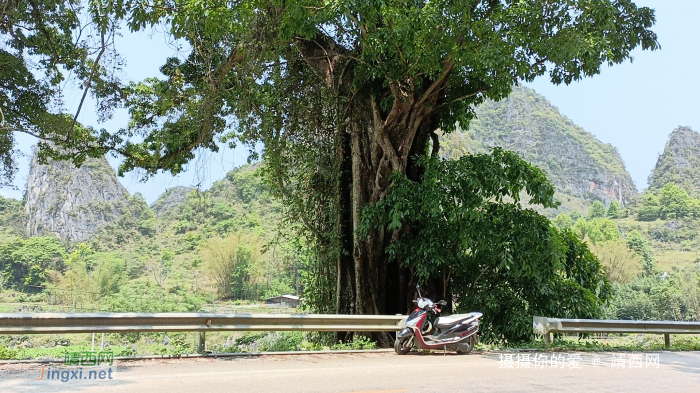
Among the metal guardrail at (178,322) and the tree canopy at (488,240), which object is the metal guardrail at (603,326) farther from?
the metal guardrail at (178,322)

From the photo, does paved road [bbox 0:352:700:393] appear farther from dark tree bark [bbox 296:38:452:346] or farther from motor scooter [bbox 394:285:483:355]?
dark tree bark [bbox 296:38:452:346]

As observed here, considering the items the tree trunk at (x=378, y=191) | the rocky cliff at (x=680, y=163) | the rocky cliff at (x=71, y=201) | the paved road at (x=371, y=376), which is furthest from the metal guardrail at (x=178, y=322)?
the rocky cliff at (x=680, y=163)

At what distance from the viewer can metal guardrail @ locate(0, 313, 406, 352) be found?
6.53 m

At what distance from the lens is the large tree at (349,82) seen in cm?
902

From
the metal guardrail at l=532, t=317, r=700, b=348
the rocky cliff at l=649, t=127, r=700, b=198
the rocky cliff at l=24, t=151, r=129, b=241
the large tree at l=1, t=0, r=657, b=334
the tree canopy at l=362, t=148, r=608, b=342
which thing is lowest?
the metal guardrail at l=532, t=317, r=700, b=348

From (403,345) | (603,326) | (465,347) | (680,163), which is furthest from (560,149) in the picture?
(403,345)

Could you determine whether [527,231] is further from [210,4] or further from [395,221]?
[210,4]

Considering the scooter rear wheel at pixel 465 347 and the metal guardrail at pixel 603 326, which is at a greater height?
the metal guardrail at pixel 603 326

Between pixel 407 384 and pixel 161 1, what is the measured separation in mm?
8828

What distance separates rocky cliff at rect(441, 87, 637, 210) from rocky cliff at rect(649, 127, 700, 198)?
18242mm

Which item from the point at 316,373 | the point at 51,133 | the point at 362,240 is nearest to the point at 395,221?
the point at 362,240

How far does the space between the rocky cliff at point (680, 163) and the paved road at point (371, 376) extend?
12766cm

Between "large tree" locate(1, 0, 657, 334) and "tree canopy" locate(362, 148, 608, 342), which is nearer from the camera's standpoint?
"large tree" locate(1, 0, 657, 334)

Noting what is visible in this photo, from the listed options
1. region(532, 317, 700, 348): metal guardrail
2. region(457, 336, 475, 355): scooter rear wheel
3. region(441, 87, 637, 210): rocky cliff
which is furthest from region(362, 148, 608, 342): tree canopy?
region(441, 87, 637, 210): rocky cliff
